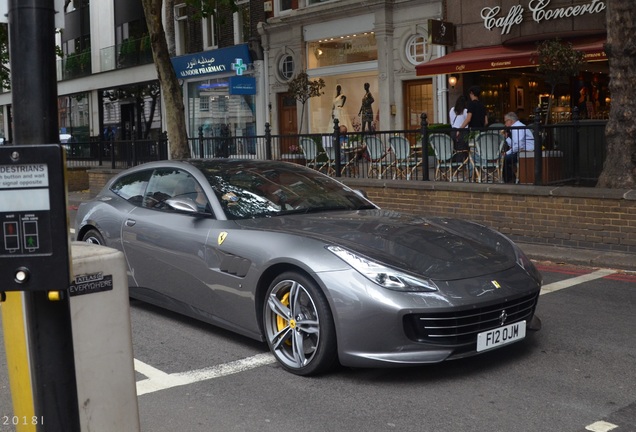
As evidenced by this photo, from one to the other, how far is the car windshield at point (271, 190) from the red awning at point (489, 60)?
11.3 meters

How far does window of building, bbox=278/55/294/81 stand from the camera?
81.0 feet

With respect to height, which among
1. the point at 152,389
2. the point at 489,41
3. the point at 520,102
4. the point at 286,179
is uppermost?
the point at 489,41

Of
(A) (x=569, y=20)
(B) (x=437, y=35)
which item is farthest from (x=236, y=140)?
(A) (x=569, y=20)

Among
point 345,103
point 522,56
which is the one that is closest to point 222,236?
point 522,56

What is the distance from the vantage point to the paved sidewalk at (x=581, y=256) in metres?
9.52

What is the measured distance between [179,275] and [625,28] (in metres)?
7.56

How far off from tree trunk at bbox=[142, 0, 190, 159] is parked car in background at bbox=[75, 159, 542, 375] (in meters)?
11.5

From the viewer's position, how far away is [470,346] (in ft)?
16.5

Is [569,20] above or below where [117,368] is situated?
above

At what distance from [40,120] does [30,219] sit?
353 millimetres

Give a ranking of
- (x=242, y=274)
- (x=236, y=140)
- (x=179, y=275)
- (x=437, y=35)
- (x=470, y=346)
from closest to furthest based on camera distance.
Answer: (x=470, y=346) < (x=242, y=274) < (x=179, y=275) < (x=236, y=140) < (x=437, y=35)

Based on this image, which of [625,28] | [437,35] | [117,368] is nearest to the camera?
[117,368]

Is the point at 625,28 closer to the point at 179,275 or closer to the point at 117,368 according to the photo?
the point at 179,275

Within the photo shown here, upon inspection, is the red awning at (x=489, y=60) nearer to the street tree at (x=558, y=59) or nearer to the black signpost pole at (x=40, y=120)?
the street tree at (x=558, y=59)
